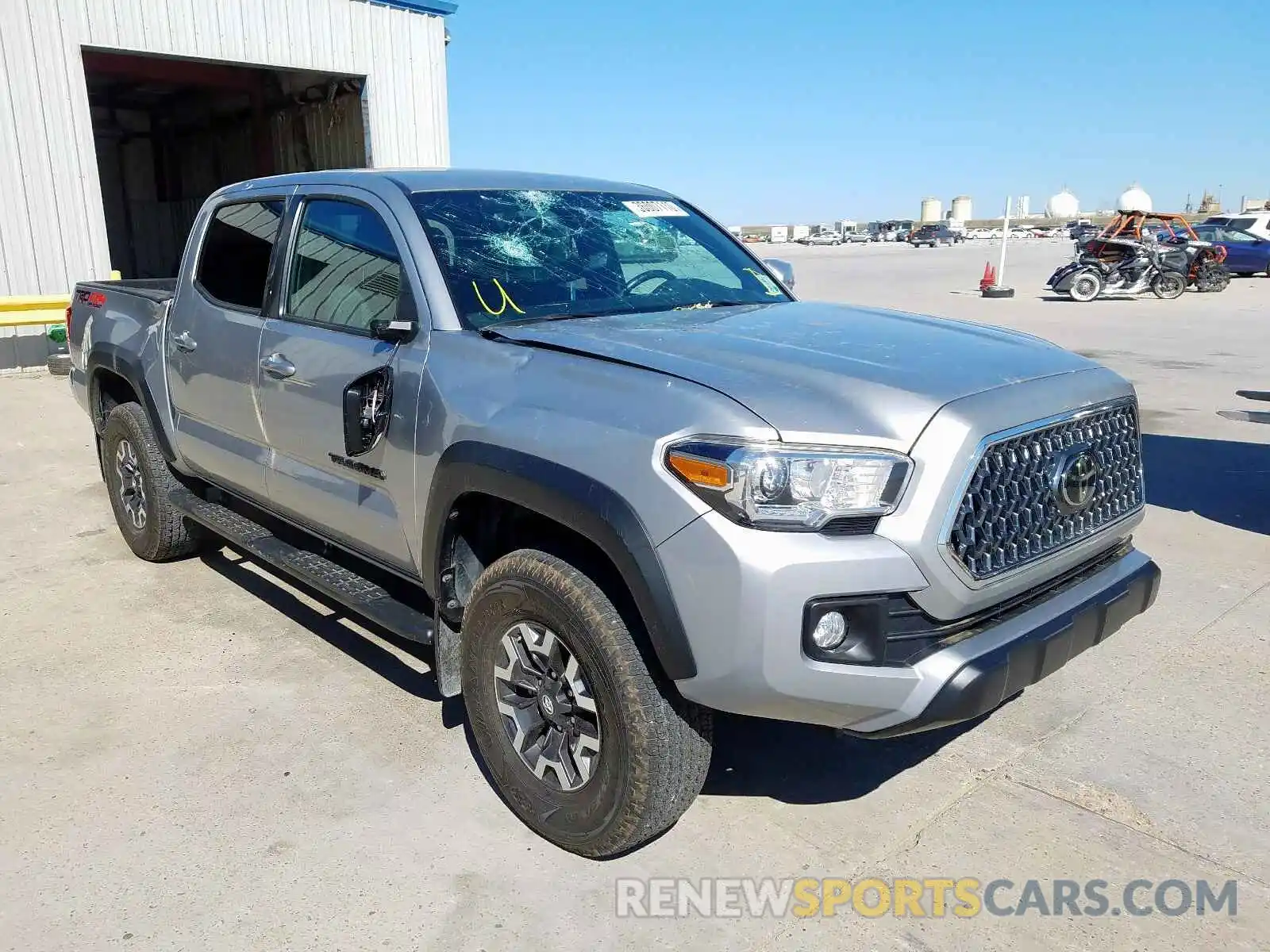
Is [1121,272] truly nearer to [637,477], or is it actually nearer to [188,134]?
[188,134]

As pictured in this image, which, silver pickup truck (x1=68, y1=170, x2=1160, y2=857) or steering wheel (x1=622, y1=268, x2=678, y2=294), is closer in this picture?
silver pickup truck (x1=68, y1=170, x2=1160, y2=857)

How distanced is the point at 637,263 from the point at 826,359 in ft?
4.09

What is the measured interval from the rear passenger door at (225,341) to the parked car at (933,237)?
64325 mm

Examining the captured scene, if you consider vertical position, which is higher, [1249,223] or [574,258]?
[574,258]

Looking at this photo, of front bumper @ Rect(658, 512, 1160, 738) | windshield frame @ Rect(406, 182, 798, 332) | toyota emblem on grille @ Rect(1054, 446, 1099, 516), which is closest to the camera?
front bumper @ Rect(658, 512, 1160, 738)

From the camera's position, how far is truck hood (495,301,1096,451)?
2.42 metres

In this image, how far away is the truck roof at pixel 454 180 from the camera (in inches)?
145

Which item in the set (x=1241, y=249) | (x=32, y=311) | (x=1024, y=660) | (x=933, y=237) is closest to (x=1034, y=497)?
(x=1024, y=660)

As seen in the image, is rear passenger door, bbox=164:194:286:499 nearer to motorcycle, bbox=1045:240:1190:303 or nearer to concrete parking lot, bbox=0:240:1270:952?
concrete parking lot, bbox=0:240:1270:952

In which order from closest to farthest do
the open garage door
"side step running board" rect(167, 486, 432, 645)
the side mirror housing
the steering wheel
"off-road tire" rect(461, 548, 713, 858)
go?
"off-road tire" rect(461, 548, 713, 858) → "side step running board" rect(167, 486, 432, 645) → the steering wheel → the side mirror housing → the open garage door

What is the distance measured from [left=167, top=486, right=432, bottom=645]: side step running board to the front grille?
174cm

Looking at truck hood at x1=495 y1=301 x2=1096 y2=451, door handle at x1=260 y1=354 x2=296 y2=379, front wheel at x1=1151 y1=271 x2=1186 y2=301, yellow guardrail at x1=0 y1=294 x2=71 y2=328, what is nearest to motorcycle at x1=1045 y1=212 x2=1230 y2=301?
front wheel at x1=1151 y1=271 x2=1186 y2=301

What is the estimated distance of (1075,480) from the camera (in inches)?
109

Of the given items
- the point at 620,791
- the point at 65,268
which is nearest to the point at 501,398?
the point at 620,791
